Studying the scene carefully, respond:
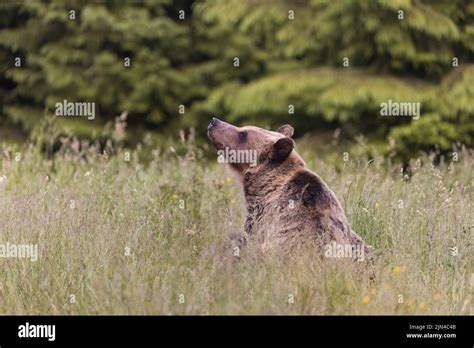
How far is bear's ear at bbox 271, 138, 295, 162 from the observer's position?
5.89 m

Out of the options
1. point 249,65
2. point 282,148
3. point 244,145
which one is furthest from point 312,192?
point 249,65

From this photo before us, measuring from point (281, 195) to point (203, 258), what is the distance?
98 cm

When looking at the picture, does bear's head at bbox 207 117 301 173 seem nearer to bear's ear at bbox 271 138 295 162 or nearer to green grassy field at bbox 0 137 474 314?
bear's ear at bbox 271 138 295 162

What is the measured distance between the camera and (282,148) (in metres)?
5.93

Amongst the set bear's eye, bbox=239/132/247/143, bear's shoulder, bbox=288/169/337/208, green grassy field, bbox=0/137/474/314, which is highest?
bear's eye, bbox=239/132/247/143

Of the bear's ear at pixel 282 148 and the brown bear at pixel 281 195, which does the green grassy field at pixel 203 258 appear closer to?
the brown bear at pixel 281 195

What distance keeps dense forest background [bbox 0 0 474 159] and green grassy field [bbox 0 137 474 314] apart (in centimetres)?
481

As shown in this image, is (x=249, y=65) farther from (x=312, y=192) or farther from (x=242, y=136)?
(x=312, y=192)

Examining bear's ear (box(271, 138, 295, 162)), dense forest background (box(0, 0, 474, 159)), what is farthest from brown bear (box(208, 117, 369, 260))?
dense forest background (box(0, 0, 474, 159))

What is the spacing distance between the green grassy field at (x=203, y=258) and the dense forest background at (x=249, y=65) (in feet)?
15.8

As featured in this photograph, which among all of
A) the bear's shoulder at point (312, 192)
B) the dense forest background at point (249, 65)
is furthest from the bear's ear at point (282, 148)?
the dense forest background at point (249, 65)

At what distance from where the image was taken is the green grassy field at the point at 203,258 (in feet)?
15.5

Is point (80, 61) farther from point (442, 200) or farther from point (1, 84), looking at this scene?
point (442, 200)

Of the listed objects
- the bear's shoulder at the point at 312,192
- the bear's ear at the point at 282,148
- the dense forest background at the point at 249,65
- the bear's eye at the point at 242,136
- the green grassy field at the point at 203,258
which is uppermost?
the dense forest background at the point at 249,65
